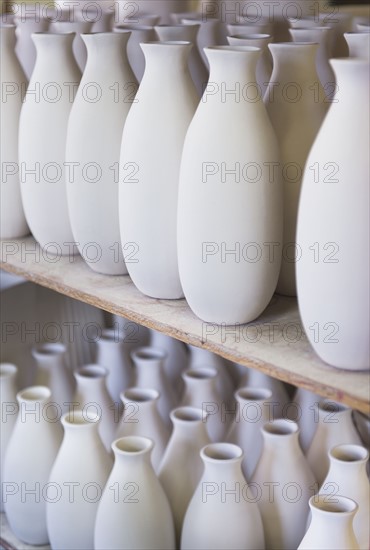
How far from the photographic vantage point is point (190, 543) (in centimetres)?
98

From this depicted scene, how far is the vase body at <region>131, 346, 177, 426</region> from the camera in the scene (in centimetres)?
122

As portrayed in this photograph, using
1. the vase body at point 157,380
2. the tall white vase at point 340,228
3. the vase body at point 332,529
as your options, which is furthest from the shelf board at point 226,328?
the vase body at point 157,380

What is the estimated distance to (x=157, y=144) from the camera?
81 cm

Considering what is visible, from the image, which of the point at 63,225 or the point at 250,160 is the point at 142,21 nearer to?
the point at 63,225

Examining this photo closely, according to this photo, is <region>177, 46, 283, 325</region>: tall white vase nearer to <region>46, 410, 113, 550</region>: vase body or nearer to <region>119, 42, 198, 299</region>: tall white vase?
<region>119, 42, 198, 299</region>: tall white vase

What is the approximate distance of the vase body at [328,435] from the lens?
3.42 ft

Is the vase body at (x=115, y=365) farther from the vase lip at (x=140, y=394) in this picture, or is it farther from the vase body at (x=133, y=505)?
the vase body at (x=133, y=505)

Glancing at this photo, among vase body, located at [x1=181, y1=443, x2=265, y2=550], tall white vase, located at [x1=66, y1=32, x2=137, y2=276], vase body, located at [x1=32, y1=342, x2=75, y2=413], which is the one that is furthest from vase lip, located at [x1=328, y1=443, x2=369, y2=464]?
vase body, located at [x1=32, y1=342, x2=75, y2=413]

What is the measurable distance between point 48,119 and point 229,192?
290mm

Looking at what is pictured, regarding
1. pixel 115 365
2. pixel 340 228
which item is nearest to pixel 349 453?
pixel 340 228

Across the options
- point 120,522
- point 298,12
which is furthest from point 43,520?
point 298,12

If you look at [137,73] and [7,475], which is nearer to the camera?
[137,73]

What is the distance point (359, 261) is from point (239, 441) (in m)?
0.51

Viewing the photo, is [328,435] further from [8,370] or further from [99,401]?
[8,370]
